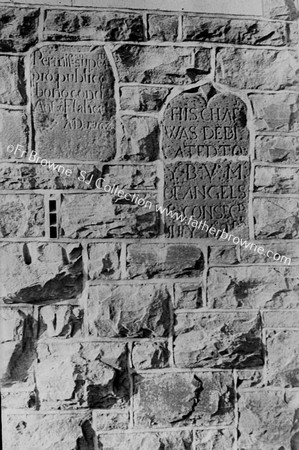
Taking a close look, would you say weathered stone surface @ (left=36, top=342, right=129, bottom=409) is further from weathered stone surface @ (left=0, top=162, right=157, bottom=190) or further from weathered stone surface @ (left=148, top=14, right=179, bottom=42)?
Result: weathered stone surface @ (left=148, top=14, right=179, bottom=42)

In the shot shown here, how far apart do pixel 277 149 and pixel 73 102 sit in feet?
3.26

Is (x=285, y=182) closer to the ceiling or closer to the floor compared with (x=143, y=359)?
closer to the ceiling

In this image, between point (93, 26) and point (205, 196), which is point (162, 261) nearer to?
point (205, 196)

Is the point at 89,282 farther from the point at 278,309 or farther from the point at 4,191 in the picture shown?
the point at 278,309

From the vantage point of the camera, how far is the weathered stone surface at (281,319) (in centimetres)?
281

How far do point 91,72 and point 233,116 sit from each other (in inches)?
27.6

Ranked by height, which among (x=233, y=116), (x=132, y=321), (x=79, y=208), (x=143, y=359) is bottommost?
(x=143, y=359)

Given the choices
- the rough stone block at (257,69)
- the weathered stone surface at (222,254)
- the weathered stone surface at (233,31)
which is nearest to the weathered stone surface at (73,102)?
the weathered stone surface at (233,31)

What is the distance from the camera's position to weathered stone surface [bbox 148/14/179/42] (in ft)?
9.09

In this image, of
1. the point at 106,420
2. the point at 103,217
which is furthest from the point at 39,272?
the point at 106,420

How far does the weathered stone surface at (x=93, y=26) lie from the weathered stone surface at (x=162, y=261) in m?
0.99

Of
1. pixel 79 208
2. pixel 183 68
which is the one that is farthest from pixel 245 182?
pixel 79 208

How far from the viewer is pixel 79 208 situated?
272 centimetres

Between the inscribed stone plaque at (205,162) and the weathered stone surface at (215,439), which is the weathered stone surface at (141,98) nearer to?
the inscribed stone plaque at (205,162)
